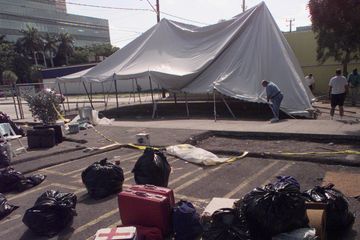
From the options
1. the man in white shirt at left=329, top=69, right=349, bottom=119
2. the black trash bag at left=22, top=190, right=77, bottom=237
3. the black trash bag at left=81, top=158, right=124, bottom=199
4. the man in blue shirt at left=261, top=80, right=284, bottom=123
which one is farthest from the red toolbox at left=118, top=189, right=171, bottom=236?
the man in white shirt at left=329, top=69, right=349, bottom=119

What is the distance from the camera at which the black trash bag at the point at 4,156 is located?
8.58 m

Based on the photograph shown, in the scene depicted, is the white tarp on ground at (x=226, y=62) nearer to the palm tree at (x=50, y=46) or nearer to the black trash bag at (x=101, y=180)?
the black trash bag at (x=101, y=180)

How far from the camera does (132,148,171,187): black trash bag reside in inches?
229

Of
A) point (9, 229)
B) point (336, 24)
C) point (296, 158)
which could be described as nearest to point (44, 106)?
point (9, 229)

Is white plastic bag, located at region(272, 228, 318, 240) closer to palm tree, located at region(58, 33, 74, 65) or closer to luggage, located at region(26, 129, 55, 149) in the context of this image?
luggage, located at region(26, 129, 55, 149)

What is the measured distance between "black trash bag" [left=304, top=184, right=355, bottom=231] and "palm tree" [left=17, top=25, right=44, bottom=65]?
284 ft

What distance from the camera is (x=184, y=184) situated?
647 cm

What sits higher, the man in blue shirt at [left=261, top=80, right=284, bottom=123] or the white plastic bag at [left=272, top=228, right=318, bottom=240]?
the man in blue shirt at [left=261, top=80, right=284, bottom=123]

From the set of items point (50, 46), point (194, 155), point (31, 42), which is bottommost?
point (194, 155)

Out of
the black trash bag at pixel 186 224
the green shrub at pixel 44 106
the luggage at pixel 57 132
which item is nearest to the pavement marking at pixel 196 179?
the black trash bag at pixel 186 224

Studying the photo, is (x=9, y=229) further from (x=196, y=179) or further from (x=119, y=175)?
(x=196, y=179)

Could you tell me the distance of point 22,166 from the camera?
8.60 metres

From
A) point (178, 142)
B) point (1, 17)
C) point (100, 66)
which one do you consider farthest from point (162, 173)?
point (1, 17)

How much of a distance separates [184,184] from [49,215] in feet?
8.23
